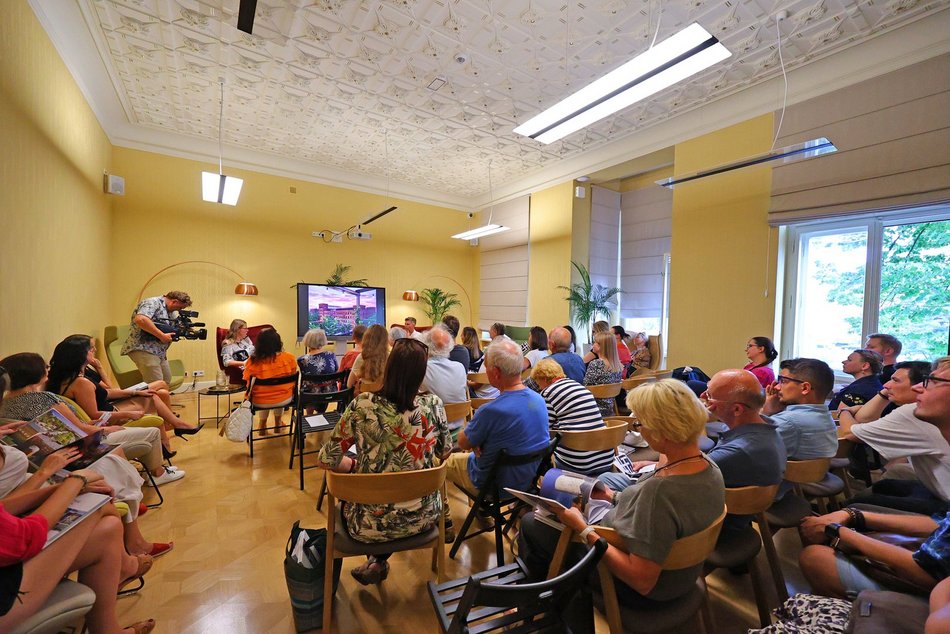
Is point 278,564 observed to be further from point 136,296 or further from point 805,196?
point 136,296

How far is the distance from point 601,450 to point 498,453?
625mm

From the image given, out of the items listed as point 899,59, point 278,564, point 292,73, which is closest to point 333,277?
point 292,73

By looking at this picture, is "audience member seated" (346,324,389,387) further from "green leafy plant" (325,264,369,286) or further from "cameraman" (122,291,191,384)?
"green leafy plant" (325,264,369,286)

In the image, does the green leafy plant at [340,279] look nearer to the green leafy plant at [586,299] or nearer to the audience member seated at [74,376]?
the green leafy plant at [586,299]

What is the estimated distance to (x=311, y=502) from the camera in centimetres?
286

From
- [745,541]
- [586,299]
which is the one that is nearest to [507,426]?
[745,541]

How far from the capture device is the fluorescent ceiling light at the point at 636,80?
229cm

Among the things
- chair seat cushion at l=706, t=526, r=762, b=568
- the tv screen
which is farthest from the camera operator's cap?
chair seat cushion at l=706, t=526, r=762, b=568

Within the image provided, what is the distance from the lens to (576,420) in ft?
7.36

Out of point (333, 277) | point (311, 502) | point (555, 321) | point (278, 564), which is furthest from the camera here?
point (333, 277)

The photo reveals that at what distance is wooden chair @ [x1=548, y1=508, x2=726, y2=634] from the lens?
3.84 ft

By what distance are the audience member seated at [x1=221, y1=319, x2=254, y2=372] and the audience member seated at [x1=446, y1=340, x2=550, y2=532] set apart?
406 centimetres

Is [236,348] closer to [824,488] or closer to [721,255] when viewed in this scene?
[824,488]

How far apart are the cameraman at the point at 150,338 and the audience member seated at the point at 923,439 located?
19.4ft
